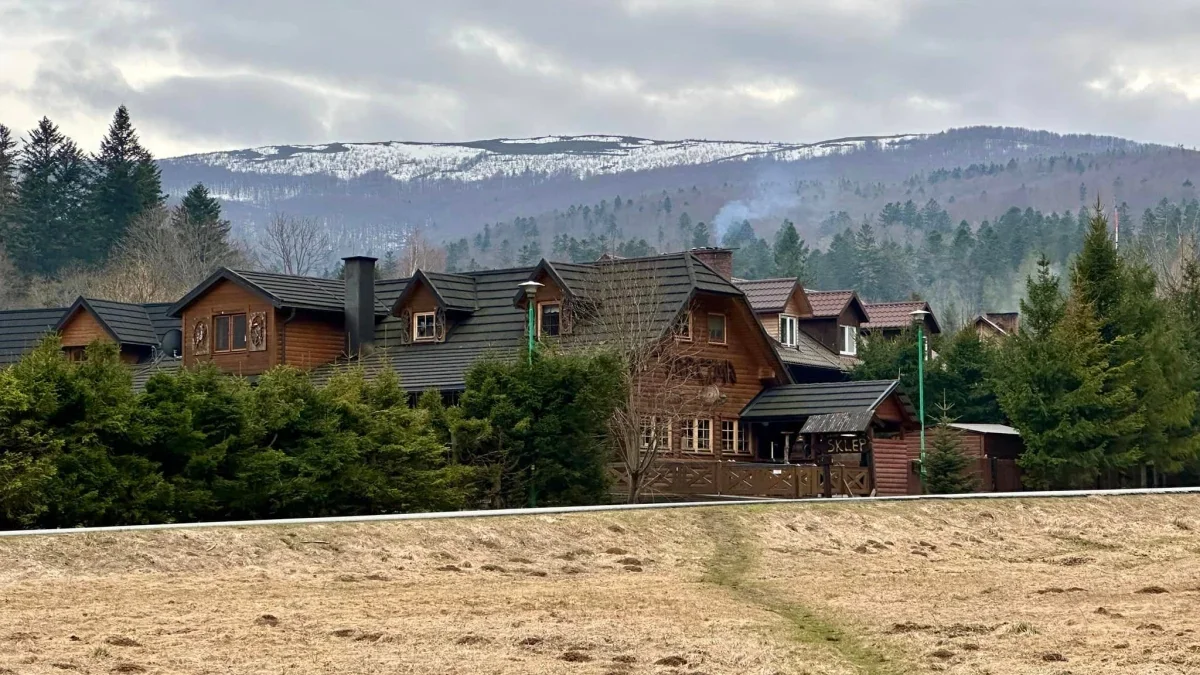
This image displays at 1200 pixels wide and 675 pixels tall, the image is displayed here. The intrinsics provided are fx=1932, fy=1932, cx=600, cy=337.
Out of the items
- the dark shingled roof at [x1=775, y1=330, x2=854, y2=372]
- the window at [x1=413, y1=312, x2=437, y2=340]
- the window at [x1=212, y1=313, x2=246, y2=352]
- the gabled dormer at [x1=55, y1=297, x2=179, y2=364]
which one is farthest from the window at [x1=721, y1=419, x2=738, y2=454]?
the gabled dormer at [x1=55, y1=297, x2=179, y2=364]

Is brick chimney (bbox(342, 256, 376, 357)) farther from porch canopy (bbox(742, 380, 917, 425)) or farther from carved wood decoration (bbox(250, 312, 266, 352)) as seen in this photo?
porch canopy (bbox(742, 380, 917, 425))

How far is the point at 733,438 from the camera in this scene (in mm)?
63094

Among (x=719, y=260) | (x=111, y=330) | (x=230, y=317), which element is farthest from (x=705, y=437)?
(x=111, y=330)

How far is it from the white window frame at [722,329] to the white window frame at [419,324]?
8966 millimetres

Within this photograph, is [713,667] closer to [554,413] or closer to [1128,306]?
[554,413]

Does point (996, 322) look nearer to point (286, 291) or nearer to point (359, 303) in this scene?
point (359, 303)

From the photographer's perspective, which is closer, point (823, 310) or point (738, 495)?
point (738, 495)

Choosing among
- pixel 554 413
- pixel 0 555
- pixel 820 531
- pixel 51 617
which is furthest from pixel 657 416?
pixel 51 617

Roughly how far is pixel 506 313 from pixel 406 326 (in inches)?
145

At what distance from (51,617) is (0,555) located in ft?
17.5

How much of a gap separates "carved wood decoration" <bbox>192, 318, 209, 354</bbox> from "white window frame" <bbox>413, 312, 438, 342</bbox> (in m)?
7.02

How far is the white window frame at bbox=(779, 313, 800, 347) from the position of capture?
2950 inches

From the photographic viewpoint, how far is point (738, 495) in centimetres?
5406

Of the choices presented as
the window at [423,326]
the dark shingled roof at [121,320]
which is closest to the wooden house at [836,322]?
the window at [423,326]
